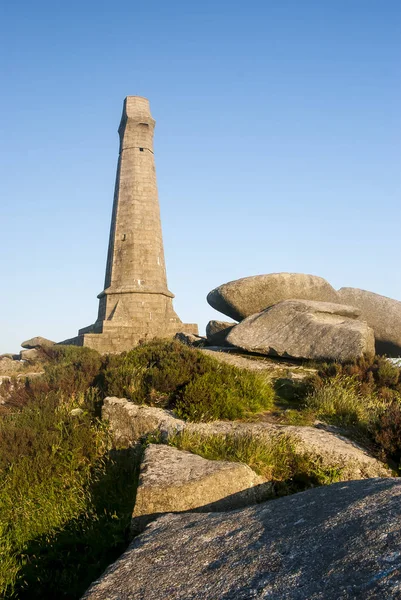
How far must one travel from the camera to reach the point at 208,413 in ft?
26.4

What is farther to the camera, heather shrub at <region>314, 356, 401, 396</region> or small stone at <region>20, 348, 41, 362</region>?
small stone at <region>20, 348, 41, 362</region>

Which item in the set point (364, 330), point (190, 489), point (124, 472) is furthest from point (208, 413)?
point (364, 330)

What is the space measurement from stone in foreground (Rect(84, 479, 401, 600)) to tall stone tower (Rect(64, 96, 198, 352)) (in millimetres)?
20451

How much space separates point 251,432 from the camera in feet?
23.1

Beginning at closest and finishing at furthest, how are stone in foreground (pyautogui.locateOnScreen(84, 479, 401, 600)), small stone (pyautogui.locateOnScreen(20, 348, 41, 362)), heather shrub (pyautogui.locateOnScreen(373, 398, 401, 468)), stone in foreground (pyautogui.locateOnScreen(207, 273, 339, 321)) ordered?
stone in foreground (pyautogui.locateOnScreen(84, 479, 401, 600)) → heather shrub (pyautogui.locateOnScreen(373, 398, 401, 468)) → stone in foreground (pyautogui.locateOnScreen(207, 273, 339, 321)) → small stone (pyautogui.locateOnScreen(20, 348, 41, 362))

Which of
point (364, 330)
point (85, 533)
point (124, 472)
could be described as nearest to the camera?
point (85, 533)

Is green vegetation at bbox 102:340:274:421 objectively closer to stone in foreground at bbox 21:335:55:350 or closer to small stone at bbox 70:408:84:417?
small stone at bbox 70:408:84:417

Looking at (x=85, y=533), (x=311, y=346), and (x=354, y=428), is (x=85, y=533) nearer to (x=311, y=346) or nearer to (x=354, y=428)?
(x=354, y=428)

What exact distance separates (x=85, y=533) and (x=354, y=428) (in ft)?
15.5

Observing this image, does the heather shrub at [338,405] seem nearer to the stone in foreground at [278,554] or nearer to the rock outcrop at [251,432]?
the rock outcrop at [251,432]

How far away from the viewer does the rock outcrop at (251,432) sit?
6.59 m

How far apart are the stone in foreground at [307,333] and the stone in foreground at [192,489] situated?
717cm

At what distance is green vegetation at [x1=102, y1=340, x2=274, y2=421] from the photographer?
8.24 metres

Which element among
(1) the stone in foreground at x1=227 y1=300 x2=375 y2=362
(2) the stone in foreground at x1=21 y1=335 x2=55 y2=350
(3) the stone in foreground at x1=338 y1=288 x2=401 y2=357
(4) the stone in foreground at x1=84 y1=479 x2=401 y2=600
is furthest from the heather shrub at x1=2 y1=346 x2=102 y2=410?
(2) the stone in foreground at x1=21 y1=335 x2=55 y2=350
